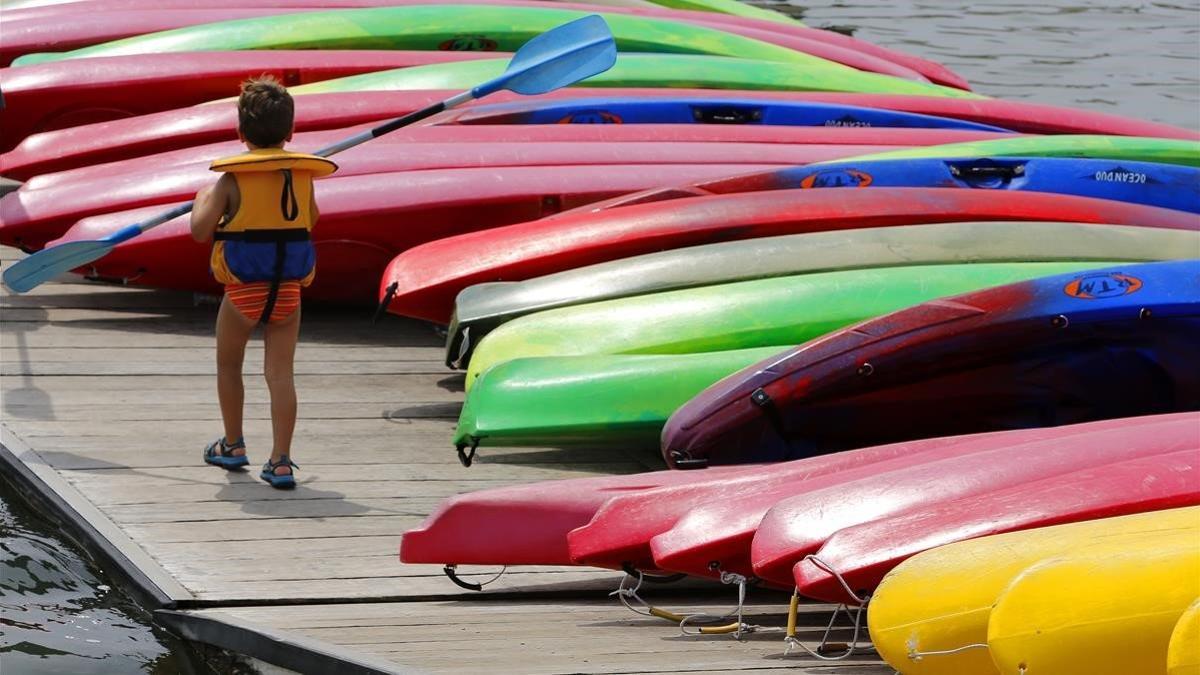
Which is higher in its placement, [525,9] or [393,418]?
[525,9]

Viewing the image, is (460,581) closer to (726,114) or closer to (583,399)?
(583,399)

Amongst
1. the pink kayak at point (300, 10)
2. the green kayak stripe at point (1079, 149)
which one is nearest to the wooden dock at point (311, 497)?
the green kayak stripe at point (1079, 149)

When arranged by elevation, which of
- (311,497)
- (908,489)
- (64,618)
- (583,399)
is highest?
(908,489)

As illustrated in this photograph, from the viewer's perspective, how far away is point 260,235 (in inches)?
177

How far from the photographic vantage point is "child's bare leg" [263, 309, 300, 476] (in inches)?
179

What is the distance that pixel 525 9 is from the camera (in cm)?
868

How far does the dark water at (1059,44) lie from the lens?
13.8 m

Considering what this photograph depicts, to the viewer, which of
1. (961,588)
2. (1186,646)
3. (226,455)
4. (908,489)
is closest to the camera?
(1186,646)

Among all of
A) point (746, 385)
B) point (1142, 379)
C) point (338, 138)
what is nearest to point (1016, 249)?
point (1142, 379)

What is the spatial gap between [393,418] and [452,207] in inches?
44.6

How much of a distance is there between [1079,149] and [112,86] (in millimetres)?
3864

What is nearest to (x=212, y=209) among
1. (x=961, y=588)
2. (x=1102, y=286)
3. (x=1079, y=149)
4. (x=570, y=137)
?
(x=961, y=588)

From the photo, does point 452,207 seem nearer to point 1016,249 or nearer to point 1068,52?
point 1016,249

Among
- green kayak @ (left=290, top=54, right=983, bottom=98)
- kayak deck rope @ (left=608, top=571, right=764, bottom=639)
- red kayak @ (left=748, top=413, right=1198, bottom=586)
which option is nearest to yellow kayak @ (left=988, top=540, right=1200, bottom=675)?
red kayak @ (left=748, top=413, right=1198, bottom=586)
